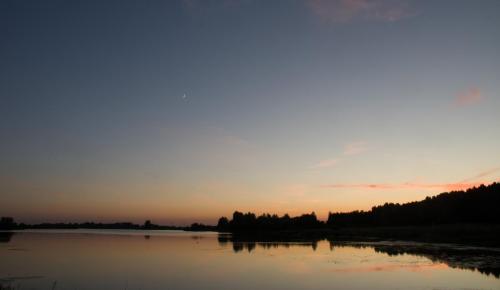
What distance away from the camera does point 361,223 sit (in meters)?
155

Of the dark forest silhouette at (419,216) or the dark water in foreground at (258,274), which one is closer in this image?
the dark water in foreground at (258,274)

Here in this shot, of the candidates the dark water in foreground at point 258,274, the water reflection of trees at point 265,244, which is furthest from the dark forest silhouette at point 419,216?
the dark water in foreground at point 258,274

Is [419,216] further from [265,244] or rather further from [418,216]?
[265,244]

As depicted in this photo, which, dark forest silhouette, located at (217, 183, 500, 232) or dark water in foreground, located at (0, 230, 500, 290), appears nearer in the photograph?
dark water in foreground, located at (0, 230, 500, 290)

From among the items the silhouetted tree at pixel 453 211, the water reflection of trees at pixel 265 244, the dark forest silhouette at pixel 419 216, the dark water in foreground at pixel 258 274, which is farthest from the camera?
the dark forest silhouette at pixel 419 216

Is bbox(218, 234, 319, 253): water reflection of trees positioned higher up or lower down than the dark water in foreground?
higher up

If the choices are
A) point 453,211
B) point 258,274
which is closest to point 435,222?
point 453,211

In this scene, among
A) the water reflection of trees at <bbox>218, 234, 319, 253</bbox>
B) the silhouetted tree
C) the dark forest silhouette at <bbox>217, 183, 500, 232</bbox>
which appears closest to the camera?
the water reflection of trees at <bbox>218, 234, 319, 253</bbox>

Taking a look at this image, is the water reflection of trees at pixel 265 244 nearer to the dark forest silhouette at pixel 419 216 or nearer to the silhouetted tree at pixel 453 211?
the silhouetted tree at pixel 453 211

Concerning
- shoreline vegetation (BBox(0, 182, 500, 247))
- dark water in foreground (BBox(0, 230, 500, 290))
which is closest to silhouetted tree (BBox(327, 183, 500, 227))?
shoreline vegetation (BBox(0, 182, 500, 247))

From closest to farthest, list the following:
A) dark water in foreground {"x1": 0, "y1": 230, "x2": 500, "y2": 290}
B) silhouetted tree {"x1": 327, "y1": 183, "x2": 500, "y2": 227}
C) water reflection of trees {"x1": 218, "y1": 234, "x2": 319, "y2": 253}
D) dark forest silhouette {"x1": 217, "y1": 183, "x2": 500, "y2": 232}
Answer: dark water in foreground {"x1": 0, "y1": 230, "x2": 500, "y2": 290}
water reflection of trees {"x1": 218, "y1": 234, "x2": 319, "y2": 253}
silhouetted tree {"x1": 327, "y1": 183, "x2": 500, "y2": 227}
dark forest silhouette {"x1": 217, "y1": 183, "x2": 500, "y2": 232}

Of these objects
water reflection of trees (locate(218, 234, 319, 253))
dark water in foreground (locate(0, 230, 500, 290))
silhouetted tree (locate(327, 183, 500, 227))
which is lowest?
dark water in foreground (locate(0, 230, 500, 290))

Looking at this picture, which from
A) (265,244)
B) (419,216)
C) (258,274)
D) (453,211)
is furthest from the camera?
(419,216)

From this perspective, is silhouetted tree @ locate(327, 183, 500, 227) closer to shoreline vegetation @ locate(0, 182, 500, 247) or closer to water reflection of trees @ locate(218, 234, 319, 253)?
shoreline vegetation @ locate(0, 182, 500, 247)
